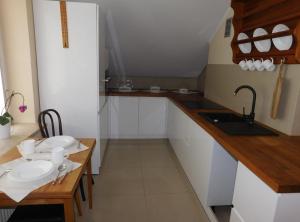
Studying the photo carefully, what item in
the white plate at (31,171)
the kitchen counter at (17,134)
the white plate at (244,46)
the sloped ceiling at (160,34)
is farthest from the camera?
the sloped ceiling at (160,34)

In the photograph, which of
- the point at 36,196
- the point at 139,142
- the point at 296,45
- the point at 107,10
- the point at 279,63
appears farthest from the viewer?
the point at 139,142

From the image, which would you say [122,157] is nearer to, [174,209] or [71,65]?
[174,209]

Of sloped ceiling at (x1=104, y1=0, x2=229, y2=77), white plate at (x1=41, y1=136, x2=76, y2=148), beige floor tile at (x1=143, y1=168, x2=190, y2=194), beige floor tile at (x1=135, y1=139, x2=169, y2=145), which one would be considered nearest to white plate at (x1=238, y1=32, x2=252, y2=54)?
sloped ceiling at (x1=104, y1=0, x2=229, y2=77)

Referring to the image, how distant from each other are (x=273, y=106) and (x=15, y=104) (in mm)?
2464

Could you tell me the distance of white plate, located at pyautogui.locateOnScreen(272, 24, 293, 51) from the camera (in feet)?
5.11

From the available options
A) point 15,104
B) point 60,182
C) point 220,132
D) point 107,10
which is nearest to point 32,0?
point 107,10

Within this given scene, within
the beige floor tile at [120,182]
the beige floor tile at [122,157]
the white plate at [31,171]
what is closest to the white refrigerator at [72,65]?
the beige floor tile at [120,182]

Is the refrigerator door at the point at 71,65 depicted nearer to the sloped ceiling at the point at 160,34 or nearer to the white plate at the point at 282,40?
the sloped ceiling at the point at 160,34

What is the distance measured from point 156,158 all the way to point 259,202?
2103 mm

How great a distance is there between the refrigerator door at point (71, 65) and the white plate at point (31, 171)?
1.18 meters

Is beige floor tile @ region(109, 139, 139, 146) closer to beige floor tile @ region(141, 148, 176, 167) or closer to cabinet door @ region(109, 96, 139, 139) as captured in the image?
cabinet door @ region(109, 96, 139, 139)

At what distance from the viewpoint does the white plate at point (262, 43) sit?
1.79 m

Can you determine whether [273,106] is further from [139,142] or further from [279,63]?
[139,142]

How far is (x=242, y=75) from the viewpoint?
229 cm
